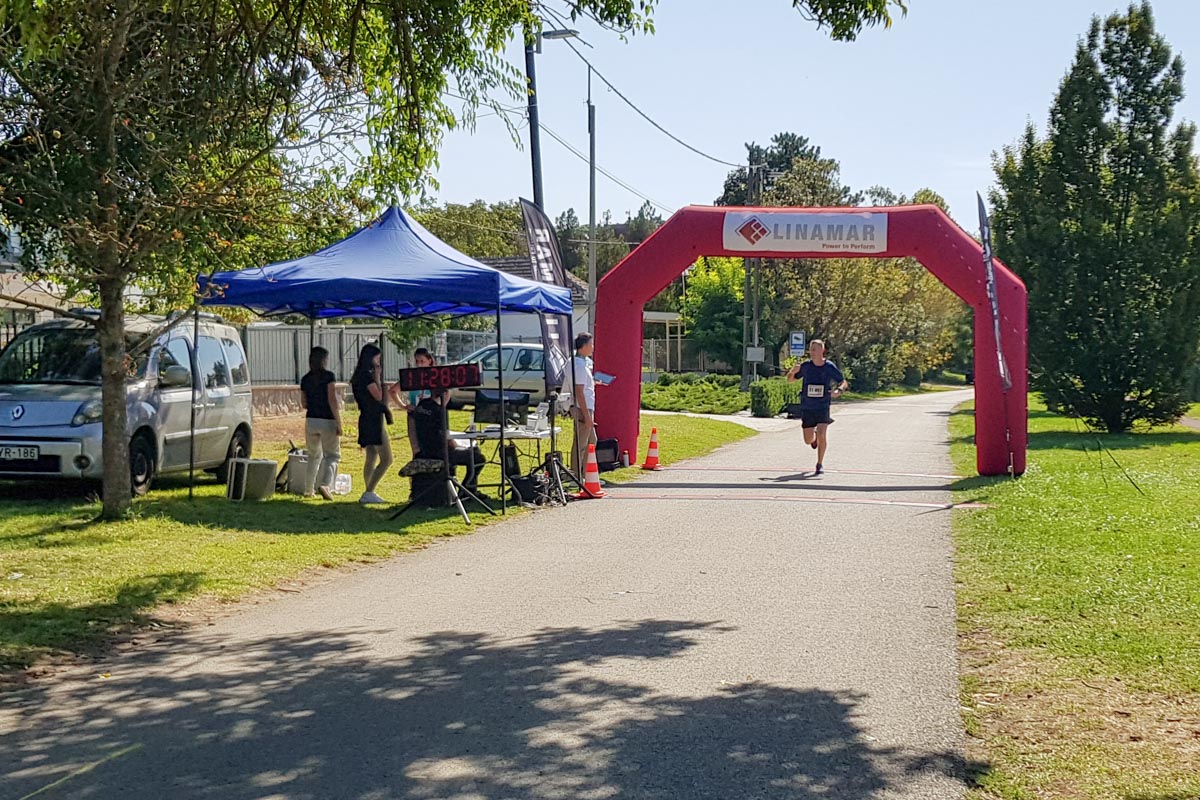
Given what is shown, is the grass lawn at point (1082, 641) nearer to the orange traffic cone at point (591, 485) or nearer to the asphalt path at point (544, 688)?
the asphalt path at point (544, 688)

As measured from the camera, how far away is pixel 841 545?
11352 millimetres

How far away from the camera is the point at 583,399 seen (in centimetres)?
1557

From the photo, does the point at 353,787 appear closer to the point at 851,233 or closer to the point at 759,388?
the point at 851,233

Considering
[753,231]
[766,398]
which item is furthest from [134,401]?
[766,398]

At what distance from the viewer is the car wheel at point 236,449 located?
627 inches

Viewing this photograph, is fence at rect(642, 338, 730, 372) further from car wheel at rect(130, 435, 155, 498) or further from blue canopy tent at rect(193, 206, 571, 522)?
car wheel at rect(130, 435, 155, 498)

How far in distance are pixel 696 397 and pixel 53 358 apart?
29795 millimetres

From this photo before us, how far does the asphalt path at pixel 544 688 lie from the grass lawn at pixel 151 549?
522 mm

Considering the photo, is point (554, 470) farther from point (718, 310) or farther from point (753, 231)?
point (718, 310)

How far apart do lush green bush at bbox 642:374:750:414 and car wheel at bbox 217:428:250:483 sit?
23.4m

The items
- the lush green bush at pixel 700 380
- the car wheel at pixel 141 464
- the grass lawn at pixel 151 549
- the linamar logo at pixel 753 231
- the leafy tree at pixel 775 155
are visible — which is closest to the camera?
the grass lawn at pixel 151 549

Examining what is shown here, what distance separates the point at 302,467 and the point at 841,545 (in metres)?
6.40

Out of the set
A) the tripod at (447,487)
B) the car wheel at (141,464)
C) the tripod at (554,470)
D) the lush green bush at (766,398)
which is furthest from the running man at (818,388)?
the lush green bush at (766,398)

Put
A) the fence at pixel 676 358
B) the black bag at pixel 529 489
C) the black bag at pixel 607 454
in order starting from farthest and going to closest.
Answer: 1. the fence at pixel 676 358
2. the black bag at pixel 607 454
3. the black bag at pixel 529 489
